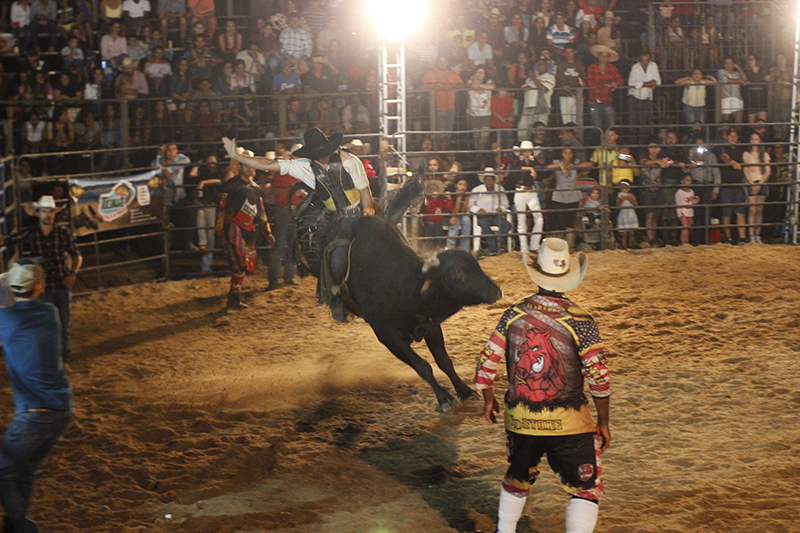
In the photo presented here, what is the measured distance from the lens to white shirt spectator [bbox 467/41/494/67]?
1526 cm

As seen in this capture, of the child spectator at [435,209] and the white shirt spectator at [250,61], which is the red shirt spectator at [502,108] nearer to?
the child spectator at [435,209]

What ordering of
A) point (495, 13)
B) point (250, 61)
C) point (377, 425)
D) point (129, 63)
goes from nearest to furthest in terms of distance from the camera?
point (377, 425) → point (129, 63) → point (250, 61) → point (495, 13)

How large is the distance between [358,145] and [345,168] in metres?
4.32

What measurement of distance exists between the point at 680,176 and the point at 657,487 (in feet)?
32.4

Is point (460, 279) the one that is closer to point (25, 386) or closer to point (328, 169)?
point (328, 169)

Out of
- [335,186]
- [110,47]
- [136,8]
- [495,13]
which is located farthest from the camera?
[495,13]

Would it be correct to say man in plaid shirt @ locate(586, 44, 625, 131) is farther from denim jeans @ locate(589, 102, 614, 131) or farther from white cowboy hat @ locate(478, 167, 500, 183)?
white cowboy hat @ locate(478, 167, 500, 183)

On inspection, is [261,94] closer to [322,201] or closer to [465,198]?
[465,198]

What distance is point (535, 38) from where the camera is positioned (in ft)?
51.7

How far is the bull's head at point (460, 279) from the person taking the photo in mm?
6078

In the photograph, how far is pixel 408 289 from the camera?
6.63 meters

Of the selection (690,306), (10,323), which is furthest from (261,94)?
(10,323)

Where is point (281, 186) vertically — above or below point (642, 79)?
below

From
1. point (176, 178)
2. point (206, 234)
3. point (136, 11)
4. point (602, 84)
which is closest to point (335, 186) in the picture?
point (206, 234)
